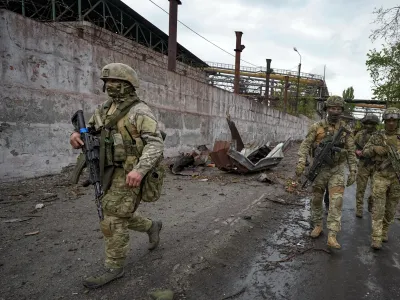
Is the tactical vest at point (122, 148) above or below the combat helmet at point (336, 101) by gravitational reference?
below

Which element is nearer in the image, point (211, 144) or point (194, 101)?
point (194, 101)

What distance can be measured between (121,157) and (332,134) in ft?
8.48

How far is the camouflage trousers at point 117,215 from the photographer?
2.23 meters

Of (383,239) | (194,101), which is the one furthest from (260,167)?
(383,239)

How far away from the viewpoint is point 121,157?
2244mm

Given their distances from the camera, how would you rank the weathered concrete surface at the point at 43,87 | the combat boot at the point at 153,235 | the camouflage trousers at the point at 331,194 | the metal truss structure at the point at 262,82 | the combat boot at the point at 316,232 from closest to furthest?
the combat boot at the point at 153,235 < the camouflage trousers at the point at 331,194 < the combat boot at the point at 316,232 < the weathered concrete surface at the point at 43,87 < the metal truss structure at the point at 262,82

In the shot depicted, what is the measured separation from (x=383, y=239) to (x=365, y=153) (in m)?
1.09

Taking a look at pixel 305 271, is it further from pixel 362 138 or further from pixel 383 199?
pixel 362 138

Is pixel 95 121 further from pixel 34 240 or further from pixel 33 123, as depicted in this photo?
pixel 33 123

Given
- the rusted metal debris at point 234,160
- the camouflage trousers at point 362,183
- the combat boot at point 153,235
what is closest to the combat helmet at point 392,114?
the camouflage trousers at point 362,183

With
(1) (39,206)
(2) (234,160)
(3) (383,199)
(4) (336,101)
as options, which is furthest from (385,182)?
(1) (39,206)

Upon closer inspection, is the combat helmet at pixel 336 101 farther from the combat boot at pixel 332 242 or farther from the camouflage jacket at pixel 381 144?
the combat boot at pixel 332 242

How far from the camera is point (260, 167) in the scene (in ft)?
24.2

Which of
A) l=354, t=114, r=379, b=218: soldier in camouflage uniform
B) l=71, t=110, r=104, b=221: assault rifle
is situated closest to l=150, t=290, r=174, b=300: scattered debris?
l=71, t=110, r=104, b=221: assault rifle
